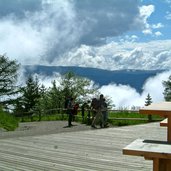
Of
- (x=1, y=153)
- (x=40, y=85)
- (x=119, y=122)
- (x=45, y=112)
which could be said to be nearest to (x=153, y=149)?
(x=1, y=153)

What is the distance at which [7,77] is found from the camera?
72.9 meters

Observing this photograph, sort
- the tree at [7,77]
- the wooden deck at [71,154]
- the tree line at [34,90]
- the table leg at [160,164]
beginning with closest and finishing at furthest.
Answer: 1. the table leg at [160,164]
2. the wooden deck at [71,154]
3. the tree line at [34,90]
4. the tree at [7,77]

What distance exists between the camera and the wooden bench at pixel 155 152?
4.75 m

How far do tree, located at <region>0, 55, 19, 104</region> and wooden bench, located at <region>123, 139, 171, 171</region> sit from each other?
67280 millimetres

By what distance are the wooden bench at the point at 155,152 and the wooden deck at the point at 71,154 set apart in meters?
3.72

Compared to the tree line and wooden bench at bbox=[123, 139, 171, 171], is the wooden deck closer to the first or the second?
wooden bench at bbox=[123, 139, 171, 171]

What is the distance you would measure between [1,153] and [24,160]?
Result: 3.93 feet

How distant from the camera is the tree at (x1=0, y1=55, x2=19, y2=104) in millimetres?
71875

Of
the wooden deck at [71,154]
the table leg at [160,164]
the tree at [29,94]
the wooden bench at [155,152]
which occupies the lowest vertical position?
the wooden deck at [71,154]

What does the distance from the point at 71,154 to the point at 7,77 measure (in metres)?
63.4

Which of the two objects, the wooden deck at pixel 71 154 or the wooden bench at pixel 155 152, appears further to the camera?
the wooden deck at pixel 71 154

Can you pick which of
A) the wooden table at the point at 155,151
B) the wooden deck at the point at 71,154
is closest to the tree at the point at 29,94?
the wooden deck at the point at 71,154

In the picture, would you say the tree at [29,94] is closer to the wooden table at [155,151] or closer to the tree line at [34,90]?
the tree line at [34,90]

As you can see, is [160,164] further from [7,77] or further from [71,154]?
[7,77]
